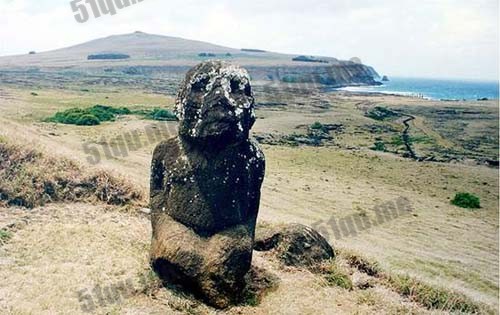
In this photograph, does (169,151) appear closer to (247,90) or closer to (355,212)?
(247,90)

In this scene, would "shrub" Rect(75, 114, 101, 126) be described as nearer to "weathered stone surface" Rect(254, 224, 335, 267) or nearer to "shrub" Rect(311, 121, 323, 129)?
"shrub" Rect(311, 121, 323, 129)

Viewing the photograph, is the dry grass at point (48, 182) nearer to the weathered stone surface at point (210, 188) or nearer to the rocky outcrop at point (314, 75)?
the weathered stone surface at point (210, 188)

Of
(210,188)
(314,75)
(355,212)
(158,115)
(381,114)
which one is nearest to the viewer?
(210,188)

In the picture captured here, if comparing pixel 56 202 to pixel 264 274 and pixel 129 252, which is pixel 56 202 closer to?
pixel 129 252

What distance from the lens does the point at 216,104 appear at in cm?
1026

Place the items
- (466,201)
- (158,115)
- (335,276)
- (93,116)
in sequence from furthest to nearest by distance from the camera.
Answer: (158,115) → (93,116) → (466,201) → (335,276)

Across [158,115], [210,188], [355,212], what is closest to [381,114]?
[158,115]

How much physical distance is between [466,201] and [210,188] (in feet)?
56.3

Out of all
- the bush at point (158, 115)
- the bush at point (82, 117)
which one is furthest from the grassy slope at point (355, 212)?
the bush at point (158, 115)

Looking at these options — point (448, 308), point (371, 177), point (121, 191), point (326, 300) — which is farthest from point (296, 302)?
point (371, 177)

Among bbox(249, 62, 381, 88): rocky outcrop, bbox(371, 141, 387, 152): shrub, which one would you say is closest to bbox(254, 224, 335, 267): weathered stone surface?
bbox(371, 141, 387, 152): shrub

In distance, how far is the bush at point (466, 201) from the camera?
933 inches

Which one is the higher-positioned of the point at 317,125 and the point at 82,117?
the point at 82,117

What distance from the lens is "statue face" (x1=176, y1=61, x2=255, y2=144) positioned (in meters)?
10.2
